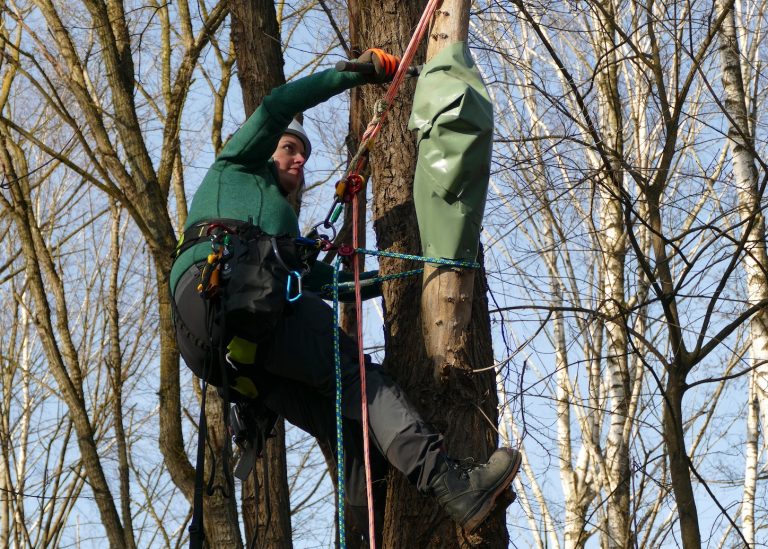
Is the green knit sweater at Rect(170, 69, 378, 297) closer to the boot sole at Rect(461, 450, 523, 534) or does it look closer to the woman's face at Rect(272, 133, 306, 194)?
the woman's face at Rect(272, 133, 306, 194)

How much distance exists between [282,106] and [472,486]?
139 cm

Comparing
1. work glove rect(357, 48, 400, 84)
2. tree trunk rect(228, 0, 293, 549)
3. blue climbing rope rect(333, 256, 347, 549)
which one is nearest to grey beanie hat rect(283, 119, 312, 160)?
work glove rect(357, 48, 400, 84)

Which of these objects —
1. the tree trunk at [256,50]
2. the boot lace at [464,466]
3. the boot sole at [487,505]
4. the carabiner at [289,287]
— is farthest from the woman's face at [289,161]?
the tree trunk at [256,50]

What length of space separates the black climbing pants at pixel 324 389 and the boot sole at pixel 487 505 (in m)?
0.17

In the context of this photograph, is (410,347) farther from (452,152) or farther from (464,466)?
(452,152)

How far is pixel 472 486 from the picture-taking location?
2893mm

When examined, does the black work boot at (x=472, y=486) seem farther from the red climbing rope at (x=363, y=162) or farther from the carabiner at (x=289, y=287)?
the carabiner at (x=289, y=287)

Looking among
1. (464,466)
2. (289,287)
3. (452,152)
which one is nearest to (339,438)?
(464,466)

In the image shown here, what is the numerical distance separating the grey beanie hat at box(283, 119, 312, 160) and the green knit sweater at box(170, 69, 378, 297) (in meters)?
0.24

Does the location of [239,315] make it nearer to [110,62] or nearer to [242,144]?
[242,144]

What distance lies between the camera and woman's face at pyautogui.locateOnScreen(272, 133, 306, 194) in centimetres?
366

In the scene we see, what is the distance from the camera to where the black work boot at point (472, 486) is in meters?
2.88

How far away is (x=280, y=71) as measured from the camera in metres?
5.86

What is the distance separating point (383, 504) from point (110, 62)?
4230 mm
